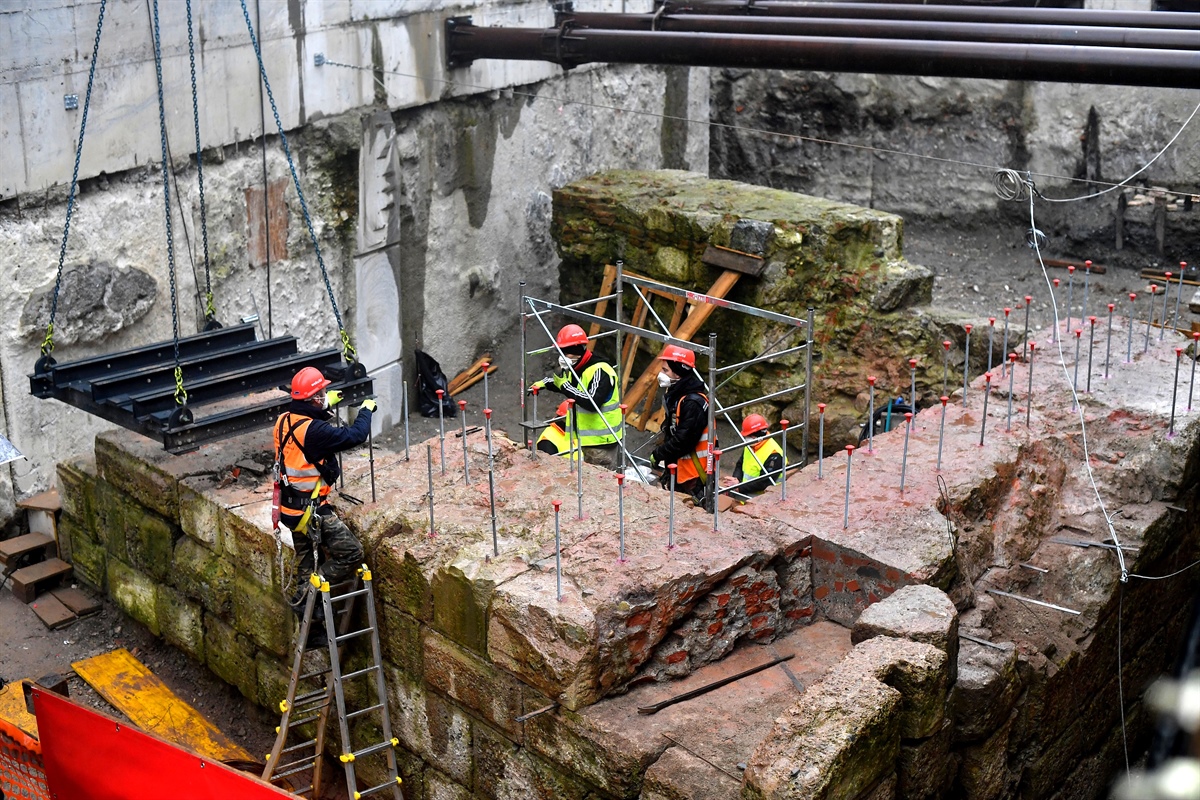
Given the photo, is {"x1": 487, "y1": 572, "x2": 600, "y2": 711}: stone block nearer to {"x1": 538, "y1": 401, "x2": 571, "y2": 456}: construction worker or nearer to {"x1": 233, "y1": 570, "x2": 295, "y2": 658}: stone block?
{"x1": 233, "y1": 570, "x2": 295, "y2": 658}: stone block

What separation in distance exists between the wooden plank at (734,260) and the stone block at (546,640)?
21.4ft

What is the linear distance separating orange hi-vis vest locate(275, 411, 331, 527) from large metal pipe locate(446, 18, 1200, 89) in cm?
485

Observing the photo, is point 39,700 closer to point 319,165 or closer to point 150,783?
point 150,783

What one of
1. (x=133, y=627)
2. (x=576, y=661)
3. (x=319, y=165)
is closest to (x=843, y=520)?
(x=576, y=661)

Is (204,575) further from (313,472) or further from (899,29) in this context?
(899,29)

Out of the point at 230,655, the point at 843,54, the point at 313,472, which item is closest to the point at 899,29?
the point at 843,54

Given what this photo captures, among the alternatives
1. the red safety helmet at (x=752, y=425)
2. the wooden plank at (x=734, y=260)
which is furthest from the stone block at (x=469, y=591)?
the wooden plank at (x=734, y=260)

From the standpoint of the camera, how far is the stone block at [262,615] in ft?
25.5

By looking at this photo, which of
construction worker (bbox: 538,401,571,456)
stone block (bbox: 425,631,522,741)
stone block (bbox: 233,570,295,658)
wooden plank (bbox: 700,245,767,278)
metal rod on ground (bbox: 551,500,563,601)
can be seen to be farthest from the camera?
wooden plank (bbox: 700,245,767,278)

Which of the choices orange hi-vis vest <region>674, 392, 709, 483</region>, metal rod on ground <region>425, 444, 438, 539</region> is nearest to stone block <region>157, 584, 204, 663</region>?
metal rod on ground <region>425, 444, 438, 539</region>

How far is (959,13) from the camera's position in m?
10.1

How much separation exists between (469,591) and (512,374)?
7.58 metres

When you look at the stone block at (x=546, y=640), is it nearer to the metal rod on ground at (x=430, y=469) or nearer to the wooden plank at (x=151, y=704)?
the metal rod on ground at (x=430, y=469)

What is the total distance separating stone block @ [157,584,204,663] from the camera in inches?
337
